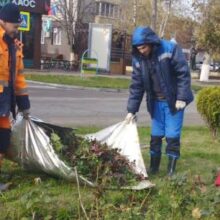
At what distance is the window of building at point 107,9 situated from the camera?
60.1m

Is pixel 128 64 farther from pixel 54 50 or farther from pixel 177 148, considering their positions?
pixel 177 148

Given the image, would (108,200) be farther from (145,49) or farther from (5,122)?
(145,49)

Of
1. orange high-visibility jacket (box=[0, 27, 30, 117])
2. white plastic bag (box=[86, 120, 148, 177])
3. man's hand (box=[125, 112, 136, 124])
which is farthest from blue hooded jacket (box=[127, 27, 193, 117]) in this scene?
orange high-visibility jacket (box=[0, 27, 30, 117])

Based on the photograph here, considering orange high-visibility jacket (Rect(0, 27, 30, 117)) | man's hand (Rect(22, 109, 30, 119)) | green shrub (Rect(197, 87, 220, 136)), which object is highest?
orange high-visibility jacket (Rect(0, 27, 30, 117))

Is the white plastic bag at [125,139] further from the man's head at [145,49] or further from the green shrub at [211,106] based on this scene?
the green shrub at [211,106]

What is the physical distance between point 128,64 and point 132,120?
1820 inches

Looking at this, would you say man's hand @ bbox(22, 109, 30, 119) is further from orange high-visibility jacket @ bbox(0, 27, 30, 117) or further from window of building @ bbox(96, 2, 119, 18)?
window of building @ bbox(96, 2, 119, 18)

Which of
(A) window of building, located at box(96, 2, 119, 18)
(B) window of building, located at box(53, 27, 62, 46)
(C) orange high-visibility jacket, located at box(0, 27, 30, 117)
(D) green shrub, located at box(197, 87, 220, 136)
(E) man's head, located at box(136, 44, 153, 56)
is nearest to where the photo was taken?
(C) orange high-visibility jacket, located at box(0, 27, 30, 117)

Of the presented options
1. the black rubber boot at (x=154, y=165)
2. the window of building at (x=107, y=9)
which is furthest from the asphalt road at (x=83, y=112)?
the window of building at (x=107, y=9)

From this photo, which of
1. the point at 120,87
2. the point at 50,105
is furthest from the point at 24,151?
the point at 120,87

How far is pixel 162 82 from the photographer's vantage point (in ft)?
19.1

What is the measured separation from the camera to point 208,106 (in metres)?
9.27

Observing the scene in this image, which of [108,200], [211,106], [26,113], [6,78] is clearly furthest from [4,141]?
[211,106]

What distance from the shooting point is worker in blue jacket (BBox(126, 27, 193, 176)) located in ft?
18.9
